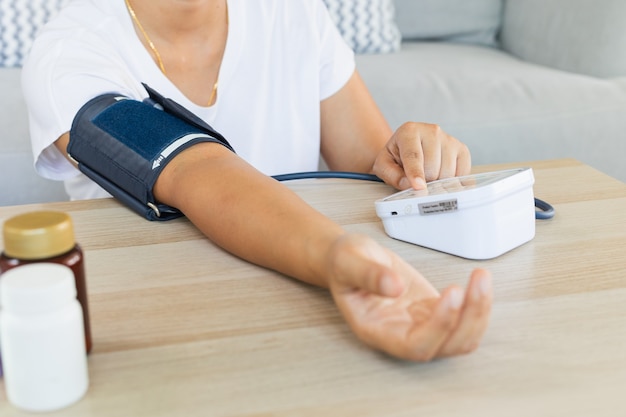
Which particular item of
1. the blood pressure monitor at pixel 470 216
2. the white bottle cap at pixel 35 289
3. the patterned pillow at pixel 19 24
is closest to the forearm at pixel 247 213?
the blood pressure monitor at pixel 470 216

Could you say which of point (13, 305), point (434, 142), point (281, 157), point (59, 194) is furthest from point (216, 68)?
point (13, 305)

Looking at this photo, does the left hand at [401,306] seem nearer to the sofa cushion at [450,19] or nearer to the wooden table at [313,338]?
the wooden table at [313,338]

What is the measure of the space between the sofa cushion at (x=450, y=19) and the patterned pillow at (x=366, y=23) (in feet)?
0.44

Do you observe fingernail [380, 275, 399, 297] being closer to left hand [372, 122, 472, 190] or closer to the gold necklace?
left hand [372, 122, 472, 190]

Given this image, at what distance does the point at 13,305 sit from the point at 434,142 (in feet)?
1.86

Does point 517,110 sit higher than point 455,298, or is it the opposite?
point 455,298

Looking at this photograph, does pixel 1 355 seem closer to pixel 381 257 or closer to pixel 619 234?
pixel 381 257

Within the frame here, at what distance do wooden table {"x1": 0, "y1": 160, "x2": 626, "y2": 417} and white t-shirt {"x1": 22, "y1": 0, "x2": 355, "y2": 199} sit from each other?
8.3 inches

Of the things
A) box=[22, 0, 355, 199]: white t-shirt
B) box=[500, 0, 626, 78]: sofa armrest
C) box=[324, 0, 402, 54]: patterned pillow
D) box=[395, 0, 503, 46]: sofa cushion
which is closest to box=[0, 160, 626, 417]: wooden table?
box=[22, 0, 355, 199]: white t-shirt

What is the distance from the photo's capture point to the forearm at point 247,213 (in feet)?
2.09

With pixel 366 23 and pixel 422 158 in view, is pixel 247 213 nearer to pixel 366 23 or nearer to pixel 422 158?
pixel 422 158

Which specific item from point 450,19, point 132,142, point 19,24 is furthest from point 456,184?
point 450,19

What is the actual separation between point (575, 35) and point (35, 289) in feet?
5.41

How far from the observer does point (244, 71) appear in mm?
1124
